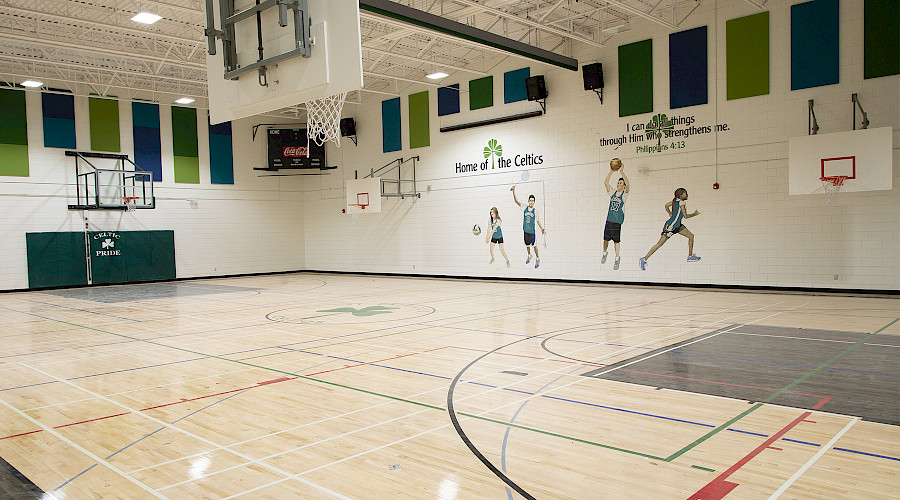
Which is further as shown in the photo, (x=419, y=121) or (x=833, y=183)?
(x=419, y=121)

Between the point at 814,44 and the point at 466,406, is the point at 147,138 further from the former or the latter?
the point at 814,44

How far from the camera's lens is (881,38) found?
1120cm

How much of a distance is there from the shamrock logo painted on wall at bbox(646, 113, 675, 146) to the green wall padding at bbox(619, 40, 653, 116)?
287 millimetres

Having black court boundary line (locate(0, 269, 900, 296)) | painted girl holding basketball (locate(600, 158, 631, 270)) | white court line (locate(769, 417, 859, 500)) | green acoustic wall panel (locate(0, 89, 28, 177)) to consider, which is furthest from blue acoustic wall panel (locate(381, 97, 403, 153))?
Answer: white court line (locate(769, 417, 859, 500))

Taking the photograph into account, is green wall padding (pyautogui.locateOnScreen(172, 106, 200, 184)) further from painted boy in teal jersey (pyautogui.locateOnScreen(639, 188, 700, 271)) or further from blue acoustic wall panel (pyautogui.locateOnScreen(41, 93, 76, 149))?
painted boy in teal jersey (pyautogui.locateOnScreen(639, 188, 700, 271))

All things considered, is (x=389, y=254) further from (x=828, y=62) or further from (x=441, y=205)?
(x=828, y=62)

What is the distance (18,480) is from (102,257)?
17.0 m

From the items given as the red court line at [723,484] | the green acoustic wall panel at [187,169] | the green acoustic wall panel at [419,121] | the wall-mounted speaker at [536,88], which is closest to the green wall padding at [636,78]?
the wall-mounted speaker at [536,88]

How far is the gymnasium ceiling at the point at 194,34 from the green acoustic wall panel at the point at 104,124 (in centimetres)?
43

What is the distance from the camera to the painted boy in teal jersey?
44.7ft

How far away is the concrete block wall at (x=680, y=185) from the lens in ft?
38.0

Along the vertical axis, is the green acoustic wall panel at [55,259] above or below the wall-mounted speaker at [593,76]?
below

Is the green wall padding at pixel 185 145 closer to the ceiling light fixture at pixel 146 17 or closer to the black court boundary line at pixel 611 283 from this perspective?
the black court boundary line at pixel 611 283

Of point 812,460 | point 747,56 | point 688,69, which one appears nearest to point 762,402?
point 812,460
